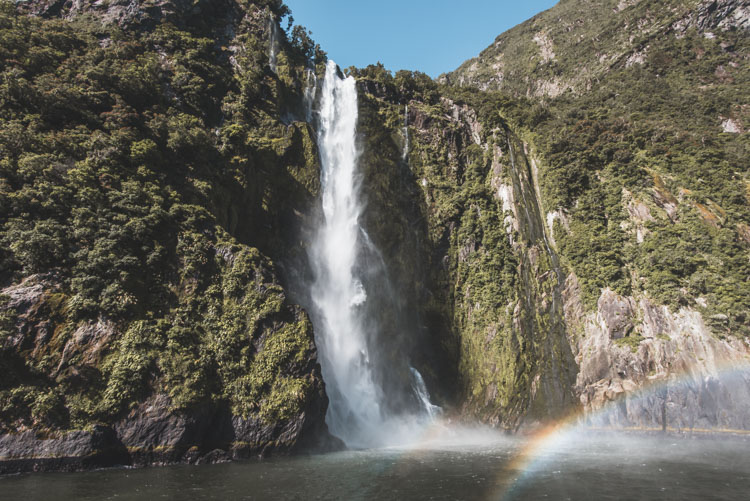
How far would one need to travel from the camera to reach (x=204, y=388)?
51.5ft

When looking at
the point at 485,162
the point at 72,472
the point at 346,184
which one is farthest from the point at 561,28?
the point at 72,472

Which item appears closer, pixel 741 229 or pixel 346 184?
pixel 741 229

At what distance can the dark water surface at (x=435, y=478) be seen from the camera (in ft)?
33.4

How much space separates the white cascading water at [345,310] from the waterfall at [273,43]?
6234 mm

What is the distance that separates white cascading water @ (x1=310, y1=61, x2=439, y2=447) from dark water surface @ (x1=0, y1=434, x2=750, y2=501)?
5.93 metres

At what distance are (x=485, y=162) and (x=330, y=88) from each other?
18.2 m

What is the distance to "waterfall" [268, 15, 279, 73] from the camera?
1412 inches

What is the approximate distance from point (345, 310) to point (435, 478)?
15.9 metres

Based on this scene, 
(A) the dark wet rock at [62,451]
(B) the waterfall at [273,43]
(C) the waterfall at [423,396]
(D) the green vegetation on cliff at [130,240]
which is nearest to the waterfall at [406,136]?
(B) the waterfall at [273,43]

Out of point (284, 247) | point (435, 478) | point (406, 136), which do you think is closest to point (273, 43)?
point (406, 136)

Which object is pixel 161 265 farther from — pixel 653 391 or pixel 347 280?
pixel 653 391

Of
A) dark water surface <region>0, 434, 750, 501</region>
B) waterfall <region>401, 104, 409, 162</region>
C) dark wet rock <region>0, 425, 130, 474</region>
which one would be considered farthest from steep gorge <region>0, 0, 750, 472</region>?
dark water surface <region>0, 434, 750, 501</region>

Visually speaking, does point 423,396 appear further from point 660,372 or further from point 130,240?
point 130,240

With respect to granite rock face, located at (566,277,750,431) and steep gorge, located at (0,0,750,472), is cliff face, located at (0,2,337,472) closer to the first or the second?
steep gorge, located at (0,0,750,472)
